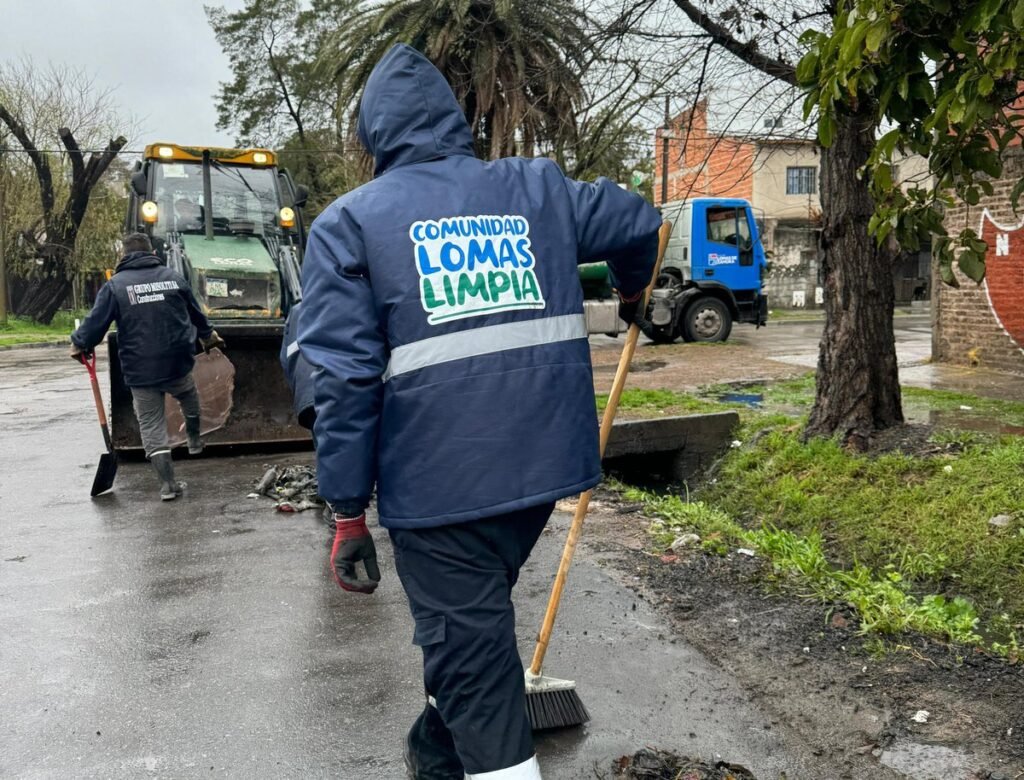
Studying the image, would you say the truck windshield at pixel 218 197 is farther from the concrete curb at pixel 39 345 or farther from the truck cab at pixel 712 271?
the concrete curb at pixel 39 345

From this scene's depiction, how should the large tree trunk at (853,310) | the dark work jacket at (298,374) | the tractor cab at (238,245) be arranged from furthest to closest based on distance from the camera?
the tractor cab at (238,245) < the large tree trunk at (853,310) < the dark work jacket at (298,374)

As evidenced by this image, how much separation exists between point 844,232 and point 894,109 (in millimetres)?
4353

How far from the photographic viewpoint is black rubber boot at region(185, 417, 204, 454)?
7832 millimetres

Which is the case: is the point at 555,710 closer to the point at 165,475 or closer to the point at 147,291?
the point at 165,475

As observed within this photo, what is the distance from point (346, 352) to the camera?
8.33ft

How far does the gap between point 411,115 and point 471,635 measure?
1469 mm

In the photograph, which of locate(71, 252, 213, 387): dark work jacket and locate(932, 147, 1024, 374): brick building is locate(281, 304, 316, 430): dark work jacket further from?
locate(932, 147, 1024, 374): brick building

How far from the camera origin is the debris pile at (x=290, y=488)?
6.75m

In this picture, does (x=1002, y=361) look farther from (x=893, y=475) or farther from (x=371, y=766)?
(x=371, y=766)

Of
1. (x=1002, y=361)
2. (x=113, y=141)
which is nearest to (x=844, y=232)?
(x=1002, y=361)

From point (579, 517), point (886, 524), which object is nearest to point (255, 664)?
point (579, 517)

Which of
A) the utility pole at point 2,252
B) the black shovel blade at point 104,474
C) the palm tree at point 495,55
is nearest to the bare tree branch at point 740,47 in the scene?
the palm tree at point 495,55

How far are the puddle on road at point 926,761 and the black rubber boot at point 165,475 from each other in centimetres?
545

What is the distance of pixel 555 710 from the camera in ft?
11.0
